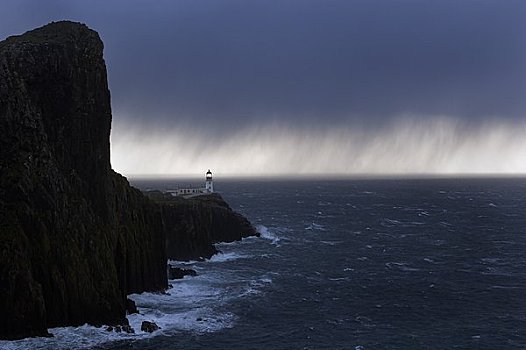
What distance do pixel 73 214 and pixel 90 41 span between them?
21905 mm

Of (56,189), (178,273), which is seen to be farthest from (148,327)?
(178,273)

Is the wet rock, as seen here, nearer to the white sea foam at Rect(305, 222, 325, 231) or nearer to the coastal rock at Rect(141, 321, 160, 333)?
the coastal rock at Rect(141, 321, 160, 333)

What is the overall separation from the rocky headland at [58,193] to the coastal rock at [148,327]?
271 cm

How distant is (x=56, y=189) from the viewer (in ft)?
188

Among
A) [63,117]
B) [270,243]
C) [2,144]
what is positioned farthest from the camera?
[270,243]

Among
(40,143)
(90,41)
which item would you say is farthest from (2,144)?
(90,41)

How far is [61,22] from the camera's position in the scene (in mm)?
70188

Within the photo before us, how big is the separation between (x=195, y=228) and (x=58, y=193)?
51.2 meters

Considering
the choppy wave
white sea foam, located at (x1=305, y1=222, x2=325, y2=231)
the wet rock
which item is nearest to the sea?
the choppy wave

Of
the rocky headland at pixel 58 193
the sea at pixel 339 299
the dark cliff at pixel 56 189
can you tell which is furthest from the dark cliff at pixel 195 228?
the dark cliff at pixel 56 189

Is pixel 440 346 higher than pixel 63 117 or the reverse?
the reverse

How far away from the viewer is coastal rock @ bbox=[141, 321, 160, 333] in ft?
186

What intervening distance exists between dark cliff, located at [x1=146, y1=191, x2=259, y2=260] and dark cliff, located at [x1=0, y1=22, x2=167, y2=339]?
111ft

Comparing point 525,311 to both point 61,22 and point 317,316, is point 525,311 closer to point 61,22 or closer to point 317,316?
point 317,316
